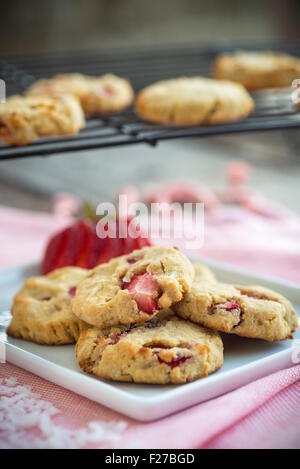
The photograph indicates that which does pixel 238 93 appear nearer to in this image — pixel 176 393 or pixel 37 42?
pixel 176 393

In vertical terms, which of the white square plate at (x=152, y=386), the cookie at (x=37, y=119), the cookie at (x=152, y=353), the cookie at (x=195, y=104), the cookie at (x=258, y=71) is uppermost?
the cookie at (x=258, y=71)

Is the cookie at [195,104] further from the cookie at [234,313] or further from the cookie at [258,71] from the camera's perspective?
the cookie at [234,313]

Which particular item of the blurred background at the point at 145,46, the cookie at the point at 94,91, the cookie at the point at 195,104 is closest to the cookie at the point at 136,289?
the cookie at the point at 195,104

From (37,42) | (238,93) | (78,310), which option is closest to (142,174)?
(37,42)

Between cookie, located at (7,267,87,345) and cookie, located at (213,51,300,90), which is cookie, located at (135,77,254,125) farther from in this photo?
cookie, located at (7,267,87,345)

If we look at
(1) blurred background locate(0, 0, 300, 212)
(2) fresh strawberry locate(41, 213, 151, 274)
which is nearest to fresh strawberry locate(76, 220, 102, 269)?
(2) fresh strawberry locate(41, 213, 151, 274)

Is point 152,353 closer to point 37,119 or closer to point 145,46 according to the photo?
point 37,119

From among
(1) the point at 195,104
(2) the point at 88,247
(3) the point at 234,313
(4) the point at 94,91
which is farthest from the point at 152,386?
(4) the point at 94,91
